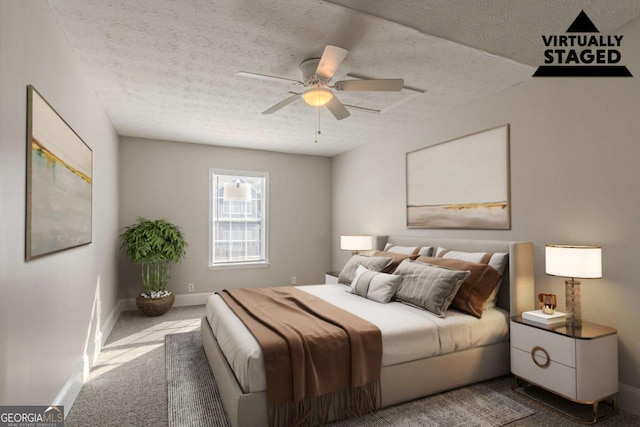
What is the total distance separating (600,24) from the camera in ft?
7.62

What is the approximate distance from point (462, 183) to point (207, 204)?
3775 mm

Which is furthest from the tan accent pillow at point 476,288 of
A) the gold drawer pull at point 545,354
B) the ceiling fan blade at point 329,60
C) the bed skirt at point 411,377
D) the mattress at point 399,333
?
the ceiling fan blade at point 329,60

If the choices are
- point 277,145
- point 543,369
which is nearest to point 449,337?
point 543,369

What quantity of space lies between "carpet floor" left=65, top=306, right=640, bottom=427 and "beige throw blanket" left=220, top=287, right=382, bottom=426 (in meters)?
0.84

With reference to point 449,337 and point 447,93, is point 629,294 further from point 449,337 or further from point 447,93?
point 447,93

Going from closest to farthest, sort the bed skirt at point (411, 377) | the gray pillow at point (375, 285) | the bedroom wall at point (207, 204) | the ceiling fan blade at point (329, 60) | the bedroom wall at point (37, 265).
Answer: the bedroom wall at point (37, 265) < the bed skirt at point (411, 377) < the ceiling fan blade at point (329, 60) < the gray pillow at point (375, 285) < the bedroom wall at point (207, 204)

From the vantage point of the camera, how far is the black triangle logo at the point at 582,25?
2.21 metres

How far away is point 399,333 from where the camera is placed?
96.3 inches

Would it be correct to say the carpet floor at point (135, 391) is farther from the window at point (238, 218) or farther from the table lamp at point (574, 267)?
the window at point (238, 218)

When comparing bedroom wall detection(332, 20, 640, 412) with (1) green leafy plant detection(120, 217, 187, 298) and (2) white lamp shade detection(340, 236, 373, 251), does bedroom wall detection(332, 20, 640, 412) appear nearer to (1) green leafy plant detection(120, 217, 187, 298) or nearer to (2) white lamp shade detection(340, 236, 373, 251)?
(2) white lamp shade detection(340, 236, 373, 251)

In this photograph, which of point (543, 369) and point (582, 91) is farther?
point (582, 91)

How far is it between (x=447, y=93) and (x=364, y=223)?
8.17 ft

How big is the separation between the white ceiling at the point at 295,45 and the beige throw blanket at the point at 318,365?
6.56 ft

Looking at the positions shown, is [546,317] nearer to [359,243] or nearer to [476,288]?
[476,288]
